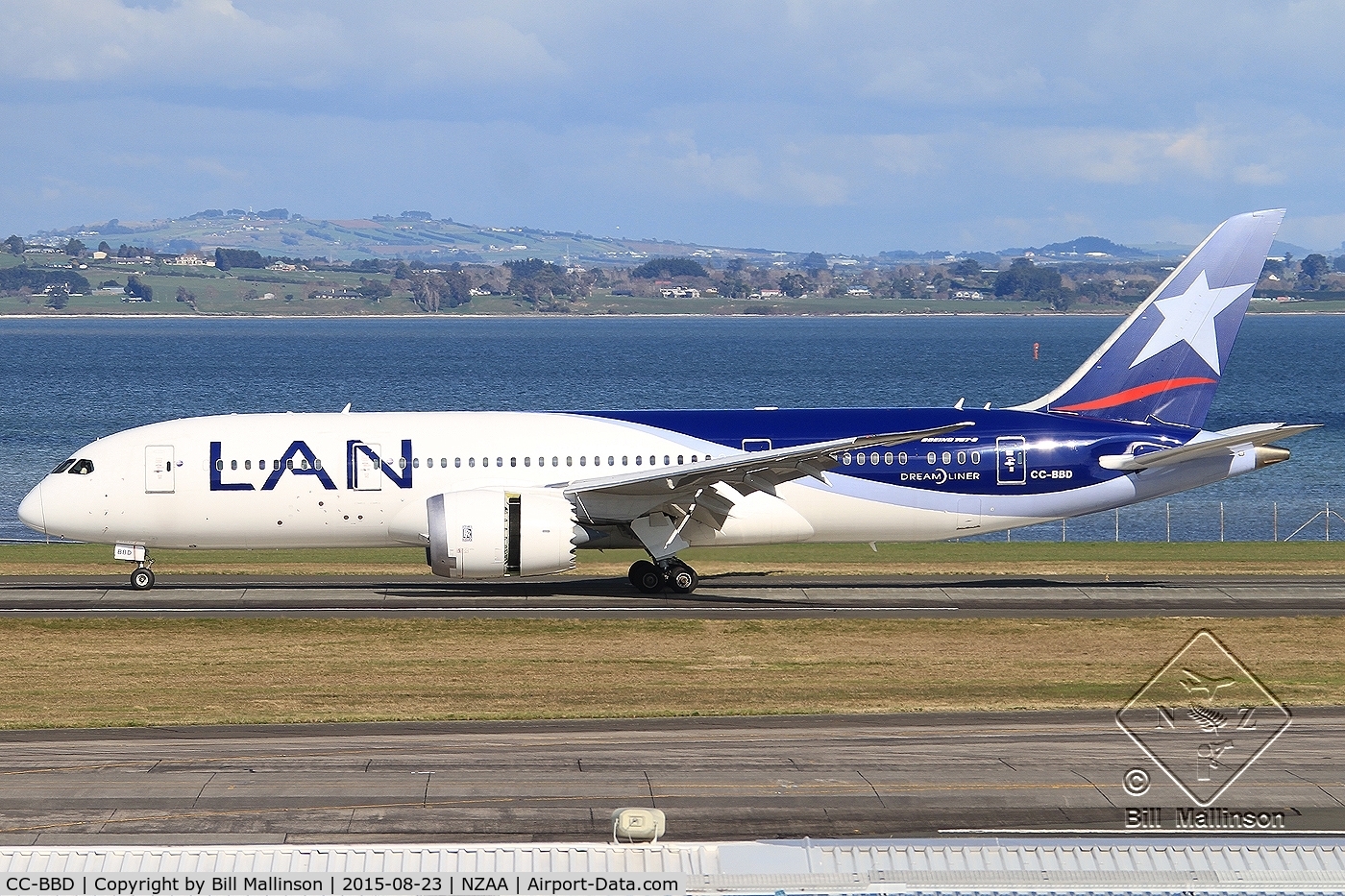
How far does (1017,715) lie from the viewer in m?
26.3

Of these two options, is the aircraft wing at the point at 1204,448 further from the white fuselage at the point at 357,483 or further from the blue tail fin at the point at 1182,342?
the blue tail fin at the point at 1182,342

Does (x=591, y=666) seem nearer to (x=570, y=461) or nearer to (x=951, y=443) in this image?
(x=570, y=461)

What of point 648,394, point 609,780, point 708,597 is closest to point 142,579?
point 708,597

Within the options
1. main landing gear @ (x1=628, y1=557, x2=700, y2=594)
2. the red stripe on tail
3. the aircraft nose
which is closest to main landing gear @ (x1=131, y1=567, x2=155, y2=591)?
the aircraft nose

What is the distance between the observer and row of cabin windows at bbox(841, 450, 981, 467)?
133ft

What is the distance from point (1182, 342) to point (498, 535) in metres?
20.7

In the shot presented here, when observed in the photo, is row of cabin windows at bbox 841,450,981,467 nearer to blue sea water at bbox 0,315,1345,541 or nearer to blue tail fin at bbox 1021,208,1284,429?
blue tail fin at bbox 1021,208,1284,429

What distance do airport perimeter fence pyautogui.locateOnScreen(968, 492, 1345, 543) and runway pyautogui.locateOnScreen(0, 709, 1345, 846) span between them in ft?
124

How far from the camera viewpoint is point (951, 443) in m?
41.2

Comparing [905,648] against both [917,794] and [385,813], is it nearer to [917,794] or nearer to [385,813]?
[917,794]

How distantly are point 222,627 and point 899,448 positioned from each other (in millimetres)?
18082

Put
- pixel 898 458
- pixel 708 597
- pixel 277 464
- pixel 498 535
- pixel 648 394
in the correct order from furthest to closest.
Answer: pixel 648 394 → pixel 898 458 → pixel 708 597 → pixel 277 464 → pixel 498 535

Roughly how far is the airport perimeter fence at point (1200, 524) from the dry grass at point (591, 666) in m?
27.6

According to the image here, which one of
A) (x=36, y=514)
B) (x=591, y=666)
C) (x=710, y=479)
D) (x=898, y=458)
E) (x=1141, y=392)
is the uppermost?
(x=1141, y=392)
